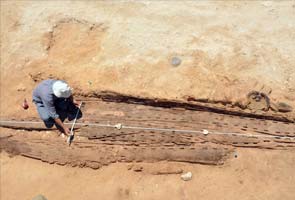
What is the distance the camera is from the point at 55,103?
582 cm

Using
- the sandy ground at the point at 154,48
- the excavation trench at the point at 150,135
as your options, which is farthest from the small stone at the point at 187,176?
the sandy ground at the point at 154,48

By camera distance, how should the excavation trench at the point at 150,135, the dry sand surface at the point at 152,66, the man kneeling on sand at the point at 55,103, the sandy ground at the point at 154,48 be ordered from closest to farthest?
the dry sand surface at the point at 152,66, the excavation trench at the point at 150,135, the man kneeling on sand at the point at 55,103, the sandy ground at the point at 154,48

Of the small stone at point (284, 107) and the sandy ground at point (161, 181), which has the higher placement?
the small stone at point (284, 107)

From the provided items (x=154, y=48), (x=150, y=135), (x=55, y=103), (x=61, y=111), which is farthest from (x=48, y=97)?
(x=154, y=48)

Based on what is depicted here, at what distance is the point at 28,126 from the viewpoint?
6152 mm

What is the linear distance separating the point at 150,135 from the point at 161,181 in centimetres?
72

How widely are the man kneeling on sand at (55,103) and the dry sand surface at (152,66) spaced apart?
0.53 m

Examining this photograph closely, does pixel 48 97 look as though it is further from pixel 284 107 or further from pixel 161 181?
pixel 284 107

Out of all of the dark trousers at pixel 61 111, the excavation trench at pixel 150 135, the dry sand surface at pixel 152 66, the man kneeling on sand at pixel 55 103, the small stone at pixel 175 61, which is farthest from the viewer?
the small stone at pixel 175 61

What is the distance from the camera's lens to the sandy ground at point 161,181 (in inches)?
194

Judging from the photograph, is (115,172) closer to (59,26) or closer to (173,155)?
(173,155)

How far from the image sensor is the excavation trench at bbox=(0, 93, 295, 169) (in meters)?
5.27

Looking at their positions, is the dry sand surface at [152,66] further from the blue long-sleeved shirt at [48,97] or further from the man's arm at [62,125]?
the blue long-sleeved shirt at [48,97]

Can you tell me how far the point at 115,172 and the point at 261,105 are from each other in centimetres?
257
